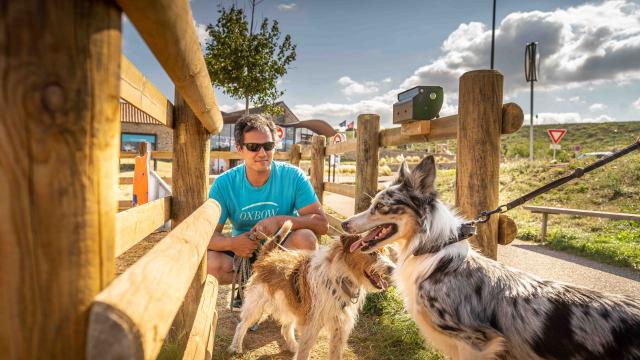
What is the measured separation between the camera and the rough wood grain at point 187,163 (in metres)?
2.79

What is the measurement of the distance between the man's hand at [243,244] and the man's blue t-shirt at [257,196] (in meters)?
0.40

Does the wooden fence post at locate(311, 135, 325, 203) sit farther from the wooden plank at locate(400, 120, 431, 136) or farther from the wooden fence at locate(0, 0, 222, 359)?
the wooden fence at locate(0, 0, 222, 359)

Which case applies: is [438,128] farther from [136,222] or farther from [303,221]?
[136,222]

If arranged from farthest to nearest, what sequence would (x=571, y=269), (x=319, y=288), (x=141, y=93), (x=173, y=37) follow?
(x=571, y=269)
(x=319, y=288)
(x=141, y=93)
(x=173, y=37)

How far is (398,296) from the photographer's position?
4.52 m

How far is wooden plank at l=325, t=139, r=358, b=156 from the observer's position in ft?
20.4

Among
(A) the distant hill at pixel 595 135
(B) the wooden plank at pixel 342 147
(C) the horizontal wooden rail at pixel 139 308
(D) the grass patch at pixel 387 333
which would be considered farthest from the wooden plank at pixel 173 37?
(A) the distant hill at pixel 595 135

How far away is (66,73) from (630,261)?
8.19 meters

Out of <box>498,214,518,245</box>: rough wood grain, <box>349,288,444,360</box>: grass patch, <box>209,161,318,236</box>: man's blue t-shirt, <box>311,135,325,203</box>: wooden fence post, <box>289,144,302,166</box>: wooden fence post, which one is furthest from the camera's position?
<box>289,144,302,166</box>: wooden fence post

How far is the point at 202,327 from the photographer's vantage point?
2.41 m

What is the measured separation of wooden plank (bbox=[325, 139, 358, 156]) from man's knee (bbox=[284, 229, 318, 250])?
2213 millimetres

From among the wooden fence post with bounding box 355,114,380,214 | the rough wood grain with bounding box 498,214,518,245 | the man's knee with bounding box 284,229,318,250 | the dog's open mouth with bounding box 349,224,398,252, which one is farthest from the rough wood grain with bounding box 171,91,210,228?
the wooden fence post with bounding box 355,114,380,214

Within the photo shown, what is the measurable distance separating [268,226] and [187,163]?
4.23ft

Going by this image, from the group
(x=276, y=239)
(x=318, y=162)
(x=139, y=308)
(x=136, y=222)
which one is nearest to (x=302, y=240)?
(x=276, y=239)
